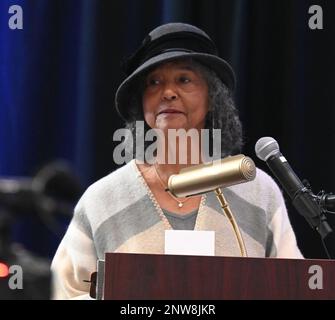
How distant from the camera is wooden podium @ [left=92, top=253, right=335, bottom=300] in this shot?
0.89 m

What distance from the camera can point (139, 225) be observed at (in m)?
1.44

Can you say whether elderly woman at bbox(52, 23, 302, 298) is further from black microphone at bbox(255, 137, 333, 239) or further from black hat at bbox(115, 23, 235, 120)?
black microphone at bbox(255, 137, 333, 239)

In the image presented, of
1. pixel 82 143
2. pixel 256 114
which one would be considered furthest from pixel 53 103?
pixel 256 114

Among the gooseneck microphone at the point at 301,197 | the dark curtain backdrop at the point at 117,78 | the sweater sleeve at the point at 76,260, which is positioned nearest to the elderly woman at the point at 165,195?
the sweater sleeve at the point at 76,260

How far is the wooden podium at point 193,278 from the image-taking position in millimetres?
889

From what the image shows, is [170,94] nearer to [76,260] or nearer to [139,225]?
[139,225]

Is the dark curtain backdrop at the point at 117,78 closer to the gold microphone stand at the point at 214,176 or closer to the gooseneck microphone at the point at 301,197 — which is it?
the gooseneck microphone at the point at 301,197

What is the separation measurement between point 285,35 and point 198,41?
0.40 meters

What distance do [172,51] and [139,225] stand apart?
40 cm

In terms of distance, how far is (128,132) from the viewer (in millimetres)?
1639

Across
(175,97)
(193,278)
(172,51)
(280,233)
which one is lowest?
(193,278)

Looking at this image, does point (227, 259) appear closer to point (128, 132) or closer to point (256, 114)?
point (128, 132)

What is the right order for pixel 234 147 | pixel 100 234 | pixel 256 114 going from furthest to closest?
pixel 256 114 → pixel 234 147 → pixel 100 234

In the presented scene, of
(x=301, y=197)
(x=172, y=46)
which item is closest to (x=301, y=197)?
(x=301, y=197)
